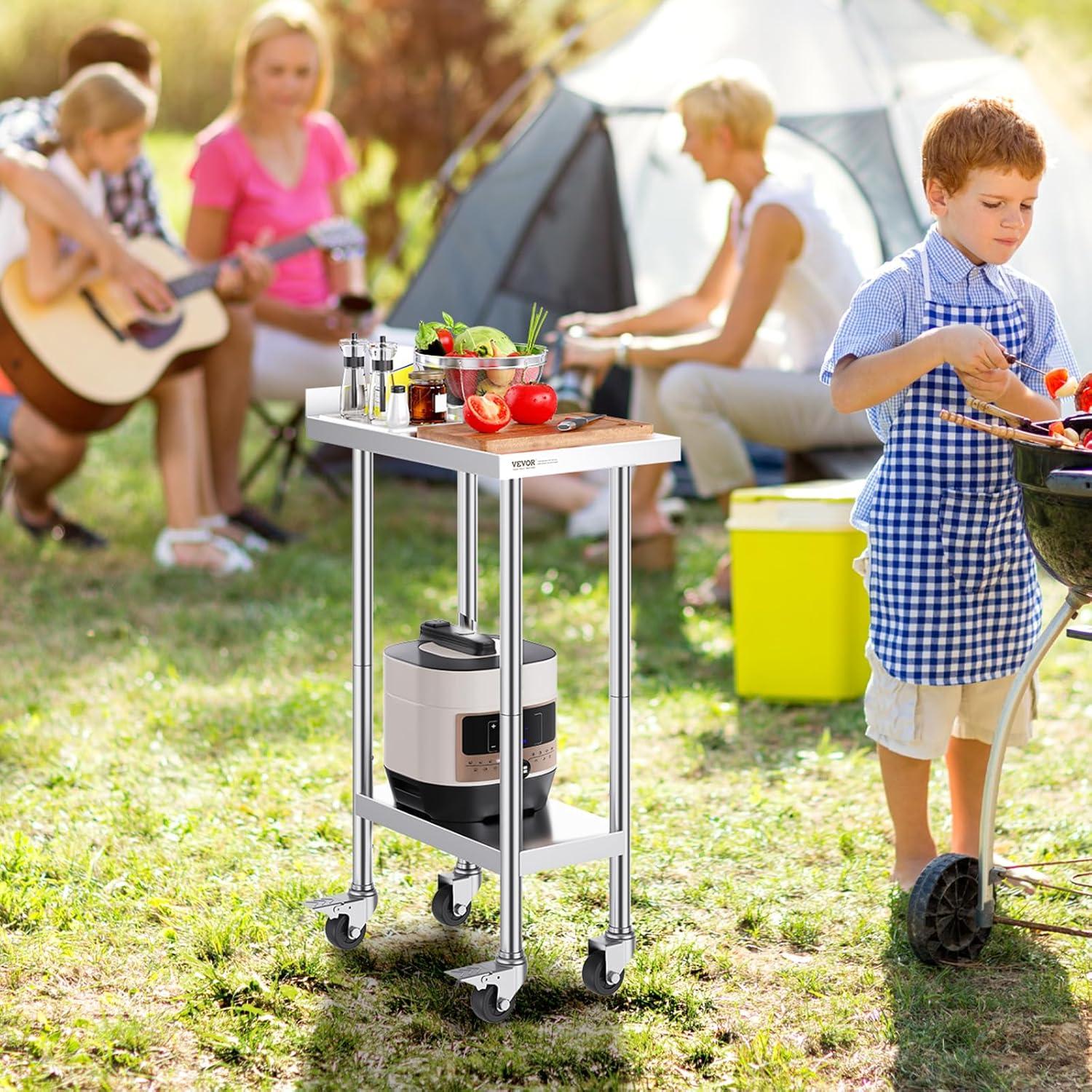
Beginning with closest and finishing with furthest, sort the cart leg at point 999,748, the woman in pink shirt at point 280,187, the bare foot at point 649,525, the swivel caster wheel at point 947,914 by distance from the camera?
the cart leg at point 999,748, the swivel caster wheel at point 947,914, the bare foot at point 649,525, the woman in pink shirt at point 280,187

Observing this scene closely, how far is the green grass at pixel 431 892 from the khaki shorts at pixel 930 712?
31 cm

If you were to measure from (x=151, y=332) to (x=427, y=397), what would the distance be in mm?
2789

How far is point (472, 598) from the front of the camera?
2914 millimetres

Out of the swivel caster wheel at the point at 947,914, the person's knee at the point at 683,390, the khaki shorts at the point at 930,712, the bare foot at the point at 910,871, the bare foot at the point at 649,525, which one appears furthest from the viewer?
the bare foot at the point at 649,525

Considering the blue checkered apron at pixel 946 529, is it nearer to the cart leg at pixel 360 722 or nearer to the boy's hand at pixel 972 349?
the boy's hand at pixel 972 349

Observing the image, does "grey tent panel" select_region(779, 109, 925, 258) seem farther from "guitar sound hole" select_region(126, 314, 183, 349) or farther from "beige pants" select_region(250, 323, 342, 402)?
"guitar sound hole" select_region(126, 314, 183, 349)

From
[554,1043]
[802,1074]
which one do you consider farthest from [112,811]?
[802,1074]

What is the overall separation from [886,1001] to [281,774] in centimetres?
146

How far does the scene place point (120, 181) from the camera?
209 inches

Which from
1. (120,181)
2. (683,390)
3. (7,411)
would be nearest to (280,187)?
(120,181)

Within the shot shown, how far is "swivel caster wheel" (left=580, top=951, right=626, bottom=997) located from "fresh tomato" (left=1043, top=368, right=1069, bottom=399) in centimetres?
113

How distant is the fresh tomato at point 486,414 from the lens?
2.43m

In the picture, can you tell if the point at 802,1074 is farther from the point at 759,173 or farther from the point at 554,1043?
the point at 759,173

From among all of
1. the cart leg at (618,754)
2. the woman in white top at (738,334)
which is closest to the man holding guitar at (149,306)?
the woman in white top at (738,334)
